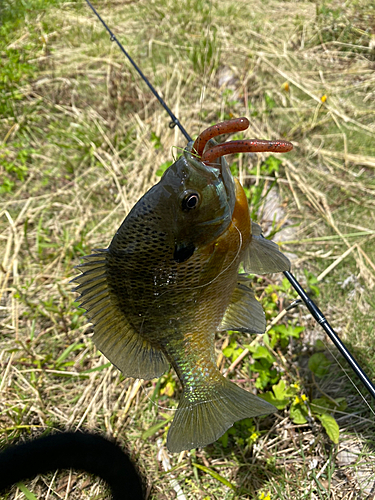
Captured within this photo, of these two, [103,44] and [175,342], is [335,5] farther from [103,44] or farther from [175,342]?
[175,342]

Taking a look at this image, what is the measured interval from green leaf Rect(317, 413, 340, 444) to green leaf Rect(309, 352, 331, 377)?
0.26 meters

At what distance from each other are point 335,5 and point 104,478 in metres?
6.39

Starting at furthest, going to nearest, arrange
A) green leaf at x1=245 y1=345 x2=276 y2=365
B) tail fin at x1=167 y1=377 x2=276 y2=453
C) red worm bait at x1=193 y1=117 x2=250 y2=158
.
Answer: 1. green leaf at x1=245 y1=345 x2=276 y2=365
2. tail fin at x1=167 y1=377 x2=276 y2=453
3. red worm bait at x1=193 y1=117 x2=250 y2=158

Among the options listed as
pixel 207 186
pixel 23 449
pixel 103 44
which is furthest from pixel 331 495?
pixel 103 44

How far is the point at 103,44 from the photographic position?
4852mm

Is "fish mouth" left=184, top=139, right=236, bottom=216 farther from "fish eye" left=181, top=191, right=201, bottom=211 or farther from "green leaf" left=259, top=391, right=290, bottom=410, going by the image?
"green leaf" left=259, top=391, right=290, bottom=410

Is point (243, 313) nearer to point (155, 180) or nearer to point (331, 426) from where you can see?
point (331, 426)

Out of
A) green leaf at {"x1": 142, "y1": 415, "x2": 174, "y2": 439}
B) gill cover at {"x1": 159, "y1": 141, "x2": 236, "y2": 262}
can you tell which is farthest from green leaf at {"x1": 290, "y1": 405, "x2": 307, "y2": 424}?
gill cover at {"x1": 159, "y1": 141, "x2": 236, "y2": 262}

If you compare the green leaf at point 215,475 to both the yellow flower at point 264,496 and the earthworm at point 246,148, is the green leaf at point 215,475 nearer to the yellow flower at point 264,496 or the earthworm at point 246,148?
the yellow flower at point 264,496

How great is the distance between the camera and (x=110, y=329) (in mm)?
1396

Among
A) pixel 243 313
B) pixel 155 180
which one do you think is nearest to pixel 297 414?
pixel 243 313

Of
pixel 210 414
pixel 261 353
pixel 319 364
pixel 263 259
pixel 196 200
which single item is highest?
pixel 196 200

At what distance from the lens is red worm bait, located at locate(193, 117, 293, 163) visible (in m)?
1.06

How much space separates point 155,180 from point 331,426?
2.69m
